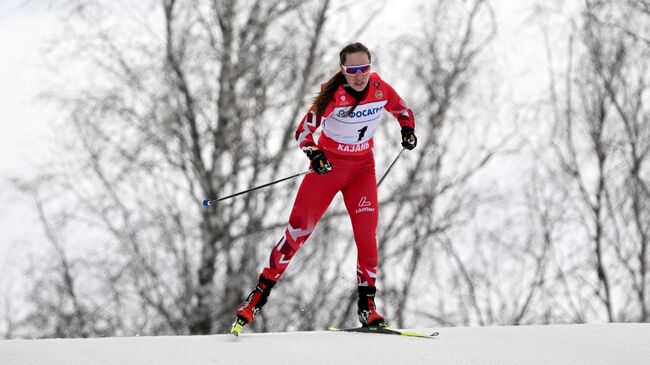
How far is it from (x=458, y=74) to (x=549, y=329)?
29.5ft

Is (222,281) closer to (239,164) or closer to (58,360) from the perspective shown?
(239,164)

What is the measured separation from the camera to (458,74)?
537 inches

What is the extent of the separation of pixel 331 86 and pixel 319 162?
0.50 metres

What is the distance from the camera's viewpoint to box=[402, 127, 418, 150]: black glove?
5.35 metres

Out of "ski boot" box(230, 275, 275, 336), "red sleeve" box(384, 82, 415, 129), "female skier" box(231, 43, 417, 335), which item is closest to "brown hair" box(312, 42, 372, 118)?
"female skier" box(231, 43, 417, 335)

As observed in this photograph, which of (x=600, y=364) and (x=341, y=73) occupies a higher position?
(x=341, y=73)

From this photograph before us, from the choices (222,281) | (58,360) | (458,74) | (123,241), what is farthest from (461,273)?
(58,360)

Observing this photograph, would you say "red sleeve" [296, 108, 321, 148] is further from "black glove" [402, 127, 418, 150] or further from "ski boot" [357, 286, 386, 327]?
"ski boot" [357, 286, 386, 327]

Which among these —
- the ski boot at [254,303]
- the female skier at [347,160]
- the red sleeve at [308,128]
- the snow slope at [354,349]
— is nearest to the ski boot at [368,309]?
the female skier at [347,160]

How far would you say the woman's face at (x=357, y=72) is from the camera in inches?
198

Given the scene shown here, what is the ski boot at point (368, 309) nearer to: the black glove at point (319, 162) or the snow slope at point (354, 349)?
the snow slope at point (354, 349)

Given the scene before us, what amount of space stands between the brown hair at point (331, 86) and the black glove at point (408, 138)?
569mm

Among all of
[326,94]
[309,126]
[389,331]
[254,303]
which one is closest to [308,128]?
[309,126]

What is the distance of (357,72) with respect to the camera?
503cm
